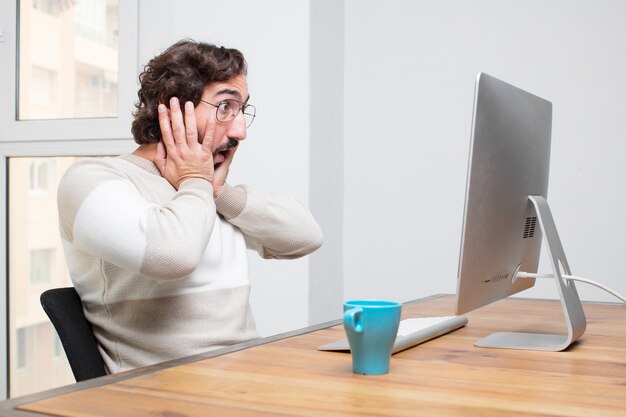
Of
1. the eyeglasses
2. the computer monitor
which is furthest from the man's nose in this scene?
the computer monitor

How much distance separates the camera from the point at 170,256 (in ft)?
4.36

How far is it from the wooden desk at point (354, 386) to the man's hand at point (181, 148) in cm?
45

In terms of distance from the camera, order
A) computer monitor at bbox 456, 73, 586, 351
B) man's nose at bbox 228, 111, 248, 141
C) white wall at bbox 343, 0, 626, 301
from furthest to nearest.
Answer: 1. white wall at bbox 343, 0, 626, 301
2. man's nose at bbox 228, 111, 248, 141
3. computer monitor at bbox 456, 73, 586, 351

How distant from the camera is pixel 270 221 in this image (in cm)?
177

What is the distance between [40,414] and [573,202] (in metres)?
2.10

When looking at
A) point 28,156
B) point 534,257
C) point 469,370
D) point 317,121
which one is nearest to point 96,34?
point 28,156

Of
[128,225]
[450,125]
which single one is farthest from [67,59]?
[128,225]

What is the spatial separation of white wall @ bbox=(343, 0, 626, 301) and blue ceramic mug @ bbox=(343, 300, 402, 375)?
1728 millimetres

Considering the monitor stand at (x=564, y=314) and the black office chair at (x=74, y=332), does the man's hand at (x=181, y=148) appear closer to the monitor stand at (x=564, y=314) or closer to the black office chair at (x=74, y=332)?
the black office chair at (x=74, y=332)

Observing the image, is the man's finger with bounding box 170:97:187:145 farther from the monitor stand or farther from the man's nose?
the monitor stand

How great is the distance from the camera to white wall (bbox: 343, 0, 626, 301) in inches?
99.0

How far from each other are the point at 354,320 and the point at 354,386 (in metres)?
0.08

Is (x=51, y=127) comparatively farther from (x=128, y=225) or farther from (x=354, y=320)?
(x=354, y=320)

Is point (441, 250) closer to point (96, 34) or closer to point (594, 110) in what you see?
point (594, 110)
